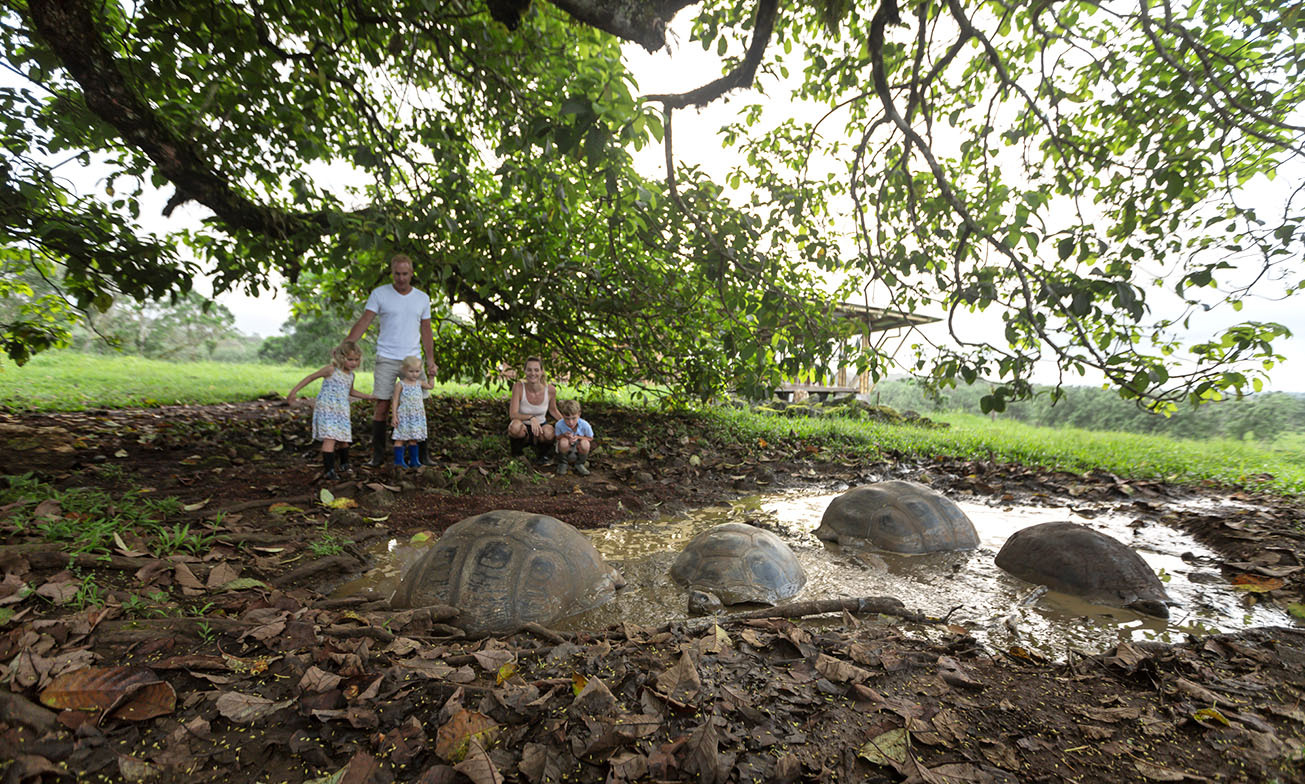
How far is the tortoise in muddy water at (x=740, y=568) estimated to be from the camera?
311 centimetres

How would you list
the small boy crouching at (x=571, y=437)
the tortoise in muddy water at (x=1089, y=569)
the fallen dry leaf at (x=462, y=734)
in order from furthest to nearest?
the small boy crouching at (x=571, y=437) < the tortoise in muddy water at (x=1089, y=569) < the fallen dry leaf at (x=462, y=734)

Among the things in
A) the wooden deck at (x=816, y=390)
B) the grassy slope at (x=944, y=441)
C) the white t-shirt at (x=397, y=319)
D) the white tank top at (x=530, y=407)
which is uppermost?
the white t-shirt at (x=397, y=319)

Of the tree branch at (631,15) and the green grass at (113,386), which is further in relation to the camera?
the green grass at (113,386)

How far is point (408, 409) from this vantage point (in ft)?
17.3

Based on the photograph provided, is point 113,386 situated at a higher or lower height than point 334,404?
lower

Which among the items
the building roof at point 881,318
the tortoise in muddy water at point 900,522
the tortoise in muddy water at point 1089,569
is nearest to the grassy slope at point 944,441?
the tortoise in muddy water at point 900,522

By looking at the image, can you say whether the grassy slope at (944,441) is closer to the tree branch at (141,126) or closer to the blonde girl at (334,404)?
the blonde girl at (334,404)

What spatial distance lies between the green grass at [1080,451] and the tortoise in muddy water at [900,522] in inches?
151

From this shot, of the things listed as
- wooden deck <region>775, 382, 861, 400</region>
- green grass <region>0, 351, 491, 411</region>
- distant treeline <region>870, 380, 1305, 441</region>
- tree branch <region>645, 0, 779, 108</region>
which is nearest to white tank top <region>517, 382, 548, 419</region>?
tree branch <region>645, 0, 779, 108</region>

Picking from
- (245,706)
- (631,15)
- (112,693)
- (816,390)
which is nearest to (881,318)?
(631,15)

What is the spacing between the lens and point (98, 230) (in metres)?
4.91

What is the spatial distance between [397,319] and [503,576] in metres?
3.45

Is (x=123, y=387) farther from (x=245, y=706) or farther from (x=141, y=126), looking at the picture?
(x=245, y=706)

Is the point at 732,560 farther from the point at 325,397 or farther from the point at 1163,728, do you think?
the point at 325,397
